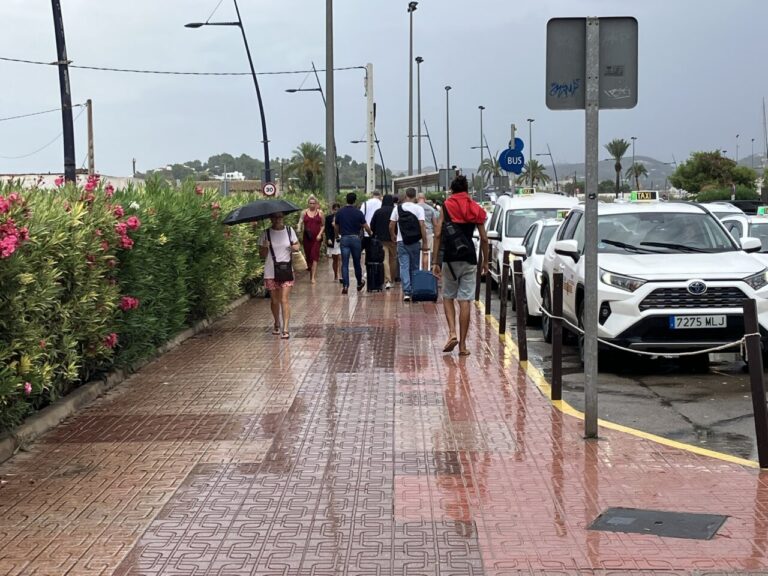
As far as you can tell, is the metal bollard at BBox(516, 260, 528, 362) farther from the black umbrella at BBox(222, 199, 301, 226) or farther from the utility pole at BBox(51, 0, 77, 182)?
the utility pole at BBox(51, 0, 77, 182)

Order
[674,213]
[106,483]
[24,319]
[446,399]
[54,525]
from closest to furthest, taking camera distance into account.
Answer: [54,525] < [106,483] < [24,319] < [446,399] < [674,213]

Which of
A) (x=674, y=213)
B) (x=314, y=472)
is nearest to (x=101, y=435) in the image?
(x=314, y=472)

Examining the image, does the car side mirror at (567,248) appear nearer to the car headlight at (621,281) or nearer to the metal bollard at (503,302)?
the car headlight at (621,281)

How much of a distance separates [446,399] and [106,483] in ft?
11.7

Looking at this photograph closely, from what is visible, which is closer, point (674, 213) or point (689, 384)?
point (689, 384)

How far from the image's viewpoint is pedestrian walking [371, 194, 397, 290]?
20.8 meters

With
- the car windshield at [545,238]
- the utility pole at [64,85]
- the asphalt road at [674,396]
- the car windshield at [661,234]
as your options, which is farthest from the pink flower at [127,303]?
the car windshield at [545,238]

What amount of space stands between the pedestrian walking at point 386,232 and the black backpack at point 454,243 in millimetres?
8522

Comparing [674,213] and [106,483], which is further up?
[674,213]

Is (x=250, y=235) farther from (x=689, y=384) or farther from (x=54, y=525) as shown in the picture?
(x=54, y=525)

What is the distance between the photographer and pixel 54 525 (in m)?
6.12

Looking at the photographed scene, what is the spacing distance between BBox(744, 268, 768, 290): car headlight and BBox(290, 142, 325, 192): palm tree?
87336 millimetres

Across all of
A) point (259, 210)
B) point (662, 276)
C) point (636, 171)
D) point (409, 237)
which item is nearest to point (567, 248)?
point (662, 276)

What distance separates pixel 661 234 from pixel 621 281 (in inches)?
64.0
